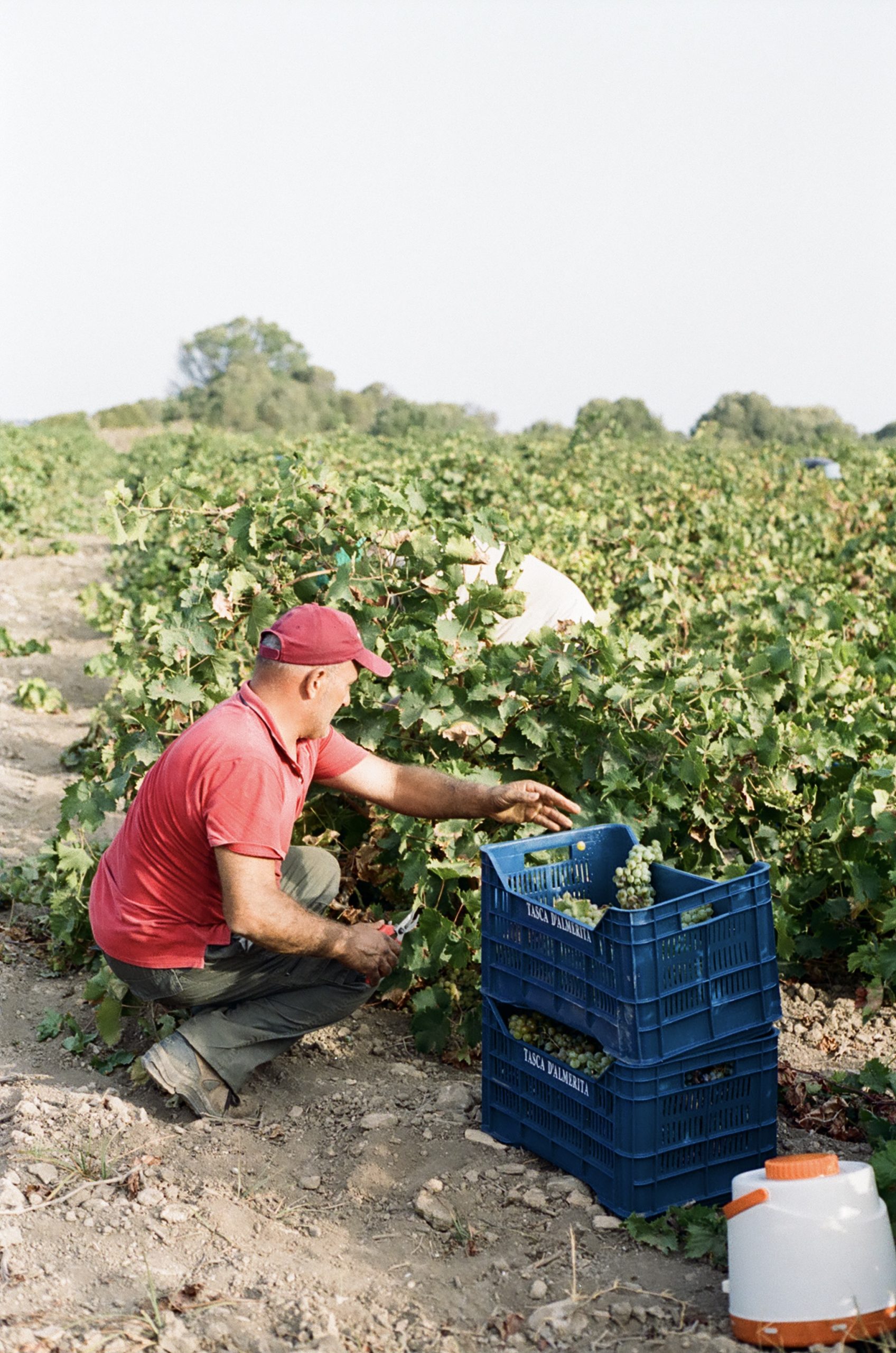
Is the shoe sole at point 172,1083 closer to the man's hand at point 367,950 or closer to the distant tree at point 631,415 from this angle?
the man's hand at point 367,950

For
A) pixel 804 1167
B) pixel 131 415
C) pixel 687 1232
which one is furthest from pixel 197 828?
pixel 131 415

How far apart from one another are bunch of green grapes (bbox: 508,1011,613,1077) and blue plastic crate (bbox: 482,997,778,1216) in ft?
0.06

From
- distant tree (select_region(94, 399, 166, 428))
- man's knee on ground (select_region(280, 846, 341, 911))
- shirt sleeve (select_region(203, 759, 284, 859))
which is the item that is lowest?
man's knee on ground (select_region(280, 846, 341, 911))

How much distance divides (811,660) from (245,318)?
308 feet

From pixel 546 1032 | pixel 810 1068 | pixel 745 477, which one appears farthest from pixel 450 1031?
pixel 745 477

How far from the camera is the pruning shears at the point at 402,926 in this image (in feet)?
12.0

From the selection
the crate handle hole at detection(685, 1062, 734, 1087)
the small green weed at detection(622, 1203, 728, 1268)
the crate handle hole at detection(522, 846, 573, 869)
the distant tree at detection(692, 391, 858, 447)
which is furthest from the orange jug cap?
the distant tree at detection(692, 391, 858, 447)

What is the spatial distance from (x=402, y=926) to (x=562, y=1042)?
2.72 ft

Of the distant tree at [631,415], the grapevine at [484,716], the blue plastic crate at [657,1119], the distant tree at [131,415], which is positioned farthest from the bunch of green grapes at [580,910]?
the distant tree at [131,415]

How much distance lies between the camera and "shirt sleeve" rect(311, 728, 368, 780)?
148 inches

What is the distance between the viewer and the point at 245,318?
93.6 m

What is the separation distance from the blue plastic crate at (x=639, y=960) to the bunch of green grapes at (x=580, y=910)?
0.17 ft

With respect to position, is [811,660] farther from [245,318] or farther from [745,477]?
[245,318]

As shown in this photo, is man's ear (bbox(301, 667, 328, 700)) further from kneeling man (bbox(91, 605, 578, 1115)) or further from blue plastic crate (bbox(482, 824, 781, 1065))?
blue plastic crate (bbox(482, 824, 781, 1065))
